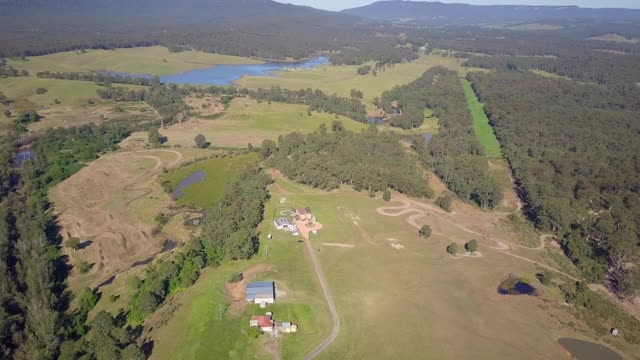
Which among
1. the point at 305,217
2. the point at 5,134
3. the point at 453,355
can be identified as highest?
the point at 5,134

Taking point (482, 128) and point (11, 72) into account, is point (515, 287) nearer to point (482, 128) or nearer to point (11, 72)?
point (482, 128)

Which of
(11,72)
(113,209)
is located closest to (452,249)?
(113,209)

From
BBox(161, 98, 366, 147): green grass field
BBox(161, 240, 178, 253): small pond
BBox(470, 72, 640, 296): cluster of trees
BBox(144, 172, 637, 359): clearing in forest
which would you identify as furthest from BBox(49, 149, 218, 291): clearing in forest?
BBox(470, 72, 640, 296): cluster of trees

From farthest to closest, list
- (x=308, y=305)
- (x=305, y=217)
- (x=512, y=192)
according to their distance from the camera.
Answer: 1. (x=512, y=192)
2. (x=305, y=217)
3. (x=308, y=305)

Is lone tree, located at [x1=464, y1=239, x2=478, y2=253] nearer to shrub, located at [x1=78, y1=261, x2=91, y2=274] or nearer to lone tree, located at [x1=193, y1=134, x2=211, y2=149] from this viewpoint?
shrub, located at [x1=78, y1=261, x2=91, y2=274]

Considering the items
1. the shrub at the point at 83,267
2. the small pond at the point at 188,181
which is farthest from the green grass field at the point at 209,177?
the shrub at the point at 83,267

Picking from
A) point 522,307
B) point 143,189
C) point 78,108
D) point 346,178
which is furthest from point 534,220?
point 78,108

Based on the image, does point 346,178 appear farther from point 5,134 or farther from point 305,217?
point 5,134
